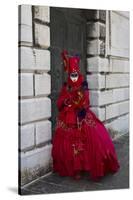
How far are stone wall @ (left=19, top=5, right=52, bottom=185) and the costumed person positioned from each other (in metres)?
0.07

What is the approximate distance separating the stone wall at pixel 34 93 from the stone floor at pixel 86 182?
57mm

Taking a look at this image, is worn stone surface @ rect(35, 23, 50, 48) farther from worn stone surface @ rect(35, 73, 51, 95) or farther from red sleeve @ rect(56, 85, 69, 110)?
red sleeve @ rect(56, 85, 69, 110)

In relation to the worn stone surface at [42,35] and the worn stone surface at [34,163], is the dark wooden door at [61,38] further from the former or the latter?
the worn stone surface at [34,163]

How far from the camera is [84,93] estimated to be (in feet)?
8.51

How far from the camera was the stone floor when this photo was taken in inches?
98.6

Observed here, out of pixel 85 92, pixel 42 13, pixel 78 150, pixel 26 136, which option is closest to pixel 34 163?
pixel 26 136

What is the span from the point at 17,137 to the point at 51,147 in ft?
0.83

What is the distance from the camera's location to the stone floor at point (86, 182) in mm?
2504

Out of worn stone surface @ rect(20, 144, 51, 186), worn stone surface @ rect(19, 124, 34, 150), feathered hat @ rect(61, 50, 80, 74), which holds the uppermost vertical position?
feathered hat @ rect(61, 50, 80, 74)

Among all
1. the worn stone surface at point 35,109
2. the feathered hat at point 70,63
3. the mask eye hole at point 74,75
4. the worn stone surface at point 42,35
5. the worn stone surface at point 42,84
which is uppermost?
the worn stone surface at point 42,35

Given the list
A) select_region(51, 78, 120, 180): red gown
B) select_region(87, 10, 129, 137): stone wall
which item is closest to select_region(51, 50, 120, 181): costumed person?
select_region(51, 78, 120, 180): red gown

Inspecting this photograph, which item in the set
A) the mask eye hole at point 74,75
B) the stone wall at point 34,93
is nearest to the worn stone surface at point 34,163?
the stone wall at point 34,93

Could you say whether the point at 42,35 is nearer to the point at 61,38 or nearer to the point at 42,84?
the point at 61,38

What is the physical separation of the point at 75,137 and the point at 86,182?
0.28 meters
